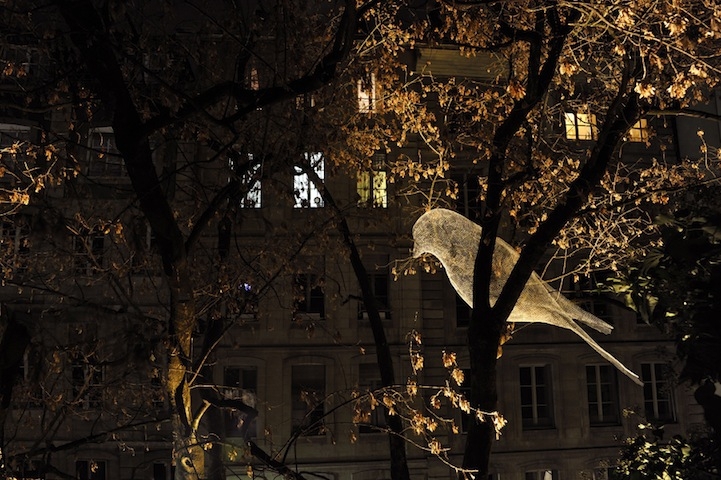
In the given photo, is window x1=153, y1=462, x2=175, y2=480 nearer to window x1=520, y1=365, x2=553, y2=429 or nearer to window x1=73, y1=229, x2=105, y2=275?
window x1=73, y1=229, x2=105, y2=275

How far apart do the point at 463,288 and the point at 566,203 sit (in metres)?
2.32

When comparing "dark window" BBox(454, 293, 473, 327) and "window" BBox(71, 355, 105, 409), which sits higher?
"dark window" BBox(454, 293, 473, 327)

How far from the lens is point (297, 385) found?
2048 centimetres

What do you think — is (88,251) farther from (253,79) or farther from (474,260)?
(253,79)

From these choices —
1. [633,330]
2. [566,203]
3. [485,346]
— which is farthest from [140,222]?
[633,330]

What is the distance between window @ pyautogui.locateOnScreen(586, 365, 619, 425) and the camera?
852 inches

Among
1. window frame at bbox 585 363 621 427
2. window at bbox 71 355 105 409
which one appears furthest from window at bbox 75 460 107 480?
window frame at bbox 585 363 621 427

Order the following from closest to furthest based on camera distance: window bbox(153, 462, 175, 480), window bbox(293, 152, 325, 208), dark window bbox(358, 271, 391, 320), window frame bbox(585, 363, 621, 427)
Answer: window bbox(293, 152, 325, 208) → window bbox(153, 462, 175, 480) → dark window bbox(358, 271, 391, 320) → window frame bbox(585, 363, 621, 427)

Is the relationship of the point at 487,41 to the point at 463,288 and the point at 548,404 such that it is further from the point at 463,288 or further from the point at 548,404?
the point at 548,404

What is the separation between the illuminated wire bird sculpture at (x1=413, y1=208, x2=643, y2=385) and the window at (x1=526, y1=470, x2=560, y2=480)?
1391 cm

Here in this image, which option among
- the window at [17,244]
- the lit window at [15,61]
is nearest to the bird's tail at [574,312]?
the window at [17,244]

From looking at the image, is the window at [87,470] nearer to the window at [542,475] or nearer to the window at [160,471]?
the window at [160,471]

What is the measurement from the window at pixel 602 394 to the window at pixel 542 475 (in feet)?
7.42

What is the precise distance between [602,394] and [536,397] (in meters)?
2.50
